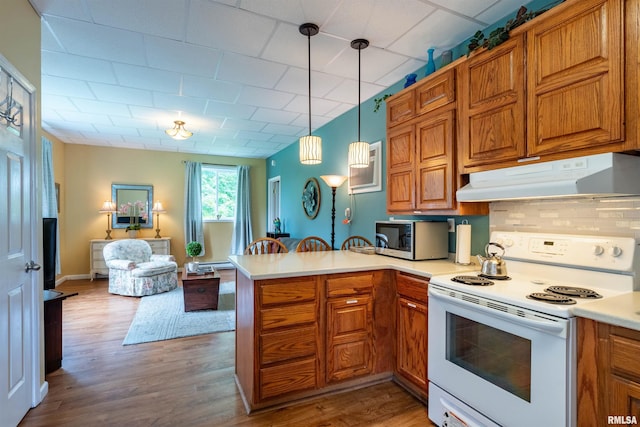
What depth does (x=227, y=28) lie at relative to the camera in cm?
228

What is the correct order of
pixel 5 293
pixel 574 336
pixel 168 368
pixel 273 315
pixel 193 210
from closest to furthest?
pixel 574 336 → pixel 5 293 → pixel 273 315 → pixel 168 368 → pixel 193 210

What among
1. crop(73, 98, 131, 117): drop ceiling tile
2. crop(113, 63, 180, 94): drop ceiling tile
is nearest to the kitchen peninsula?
crop(113, 63, 180, 94): drop ceiling tile

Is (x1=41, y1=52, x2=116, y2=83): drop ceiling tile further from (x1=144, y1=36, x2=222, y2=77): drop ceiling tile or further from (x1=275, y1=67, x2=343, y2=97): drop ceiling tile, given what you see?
(x1=275, y1=67, x2=343, y2=97): drop ceiling tile

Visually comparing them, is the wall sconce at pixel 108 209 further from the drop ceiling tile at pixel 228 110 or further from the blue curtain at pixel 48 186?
the drop ceiling tile at pixel 228 110

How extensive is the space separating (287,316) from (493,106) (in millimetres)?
1833

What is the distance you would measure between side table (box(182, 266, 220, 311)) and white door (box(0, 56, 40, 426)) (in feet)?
6.33

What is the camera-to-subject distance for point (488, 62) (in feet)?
6.26

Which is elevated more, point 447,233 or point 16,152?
point 16,152

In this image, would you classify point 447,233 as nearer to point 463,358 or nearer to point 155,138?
point 463,358

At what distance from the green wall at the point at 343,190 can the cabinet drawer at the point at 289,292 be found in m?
1.29

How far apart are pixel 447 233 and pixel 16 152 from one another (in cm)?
300

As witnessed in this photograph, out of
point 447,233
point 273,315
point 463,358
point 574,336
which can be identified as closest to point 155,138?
point 273,315

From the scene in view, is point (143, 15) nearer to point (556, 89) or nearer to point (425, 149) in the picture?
point (425, 149)

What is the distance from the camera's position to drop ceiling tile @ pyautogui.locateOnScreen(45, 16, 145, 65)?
7.37ft
